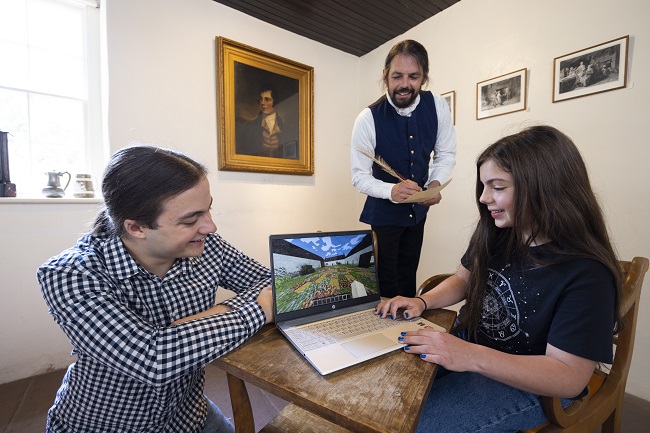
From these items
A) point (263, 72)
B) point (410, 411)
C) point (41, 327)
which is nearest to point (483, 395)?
point (410, 411)

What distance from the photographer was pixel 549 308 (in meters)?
0.79

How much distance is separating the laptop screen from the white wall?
62.5 inches

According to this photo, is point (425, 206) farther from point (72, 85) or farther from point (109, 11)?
point (72, 85)

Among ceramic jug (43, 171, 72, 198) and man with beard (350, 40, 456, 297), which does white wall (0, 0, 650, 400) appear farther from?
man with beard (350, 40, 456, 297)

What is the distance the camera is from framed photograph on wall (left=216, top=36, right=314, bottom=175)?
245cm

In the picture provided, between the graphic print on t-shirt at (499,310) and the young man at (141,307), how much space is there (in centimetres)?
66

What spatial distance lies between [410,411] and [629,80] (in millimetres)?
2032

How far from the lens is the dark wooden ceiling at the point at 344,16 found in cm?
241

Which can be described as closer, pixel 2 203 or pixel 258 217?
pixel 2 203

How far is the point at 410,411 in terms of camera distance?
0.54 metres

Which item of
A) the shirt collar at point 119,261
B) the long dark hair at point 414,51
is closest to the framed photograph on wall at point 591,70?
the long dark hair at point 414,51

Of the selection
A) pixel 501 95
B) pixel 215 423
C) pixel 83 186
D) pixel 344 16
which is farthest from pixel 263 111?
pixel 215 423

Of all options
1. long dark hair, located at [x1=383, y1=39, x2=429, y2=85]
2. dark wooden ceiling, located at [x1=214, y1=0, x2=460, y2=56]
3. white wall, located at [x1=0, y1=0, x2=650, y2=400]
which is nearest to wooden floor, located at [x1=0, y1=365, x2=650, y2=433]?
white wall, located at [x1=0, y1=0, x2=650, y2=400]

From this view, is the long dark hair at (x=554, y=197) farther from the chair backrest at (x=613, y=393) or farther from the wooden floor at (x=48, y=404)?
the wooden floor at (x=48, y=404)
